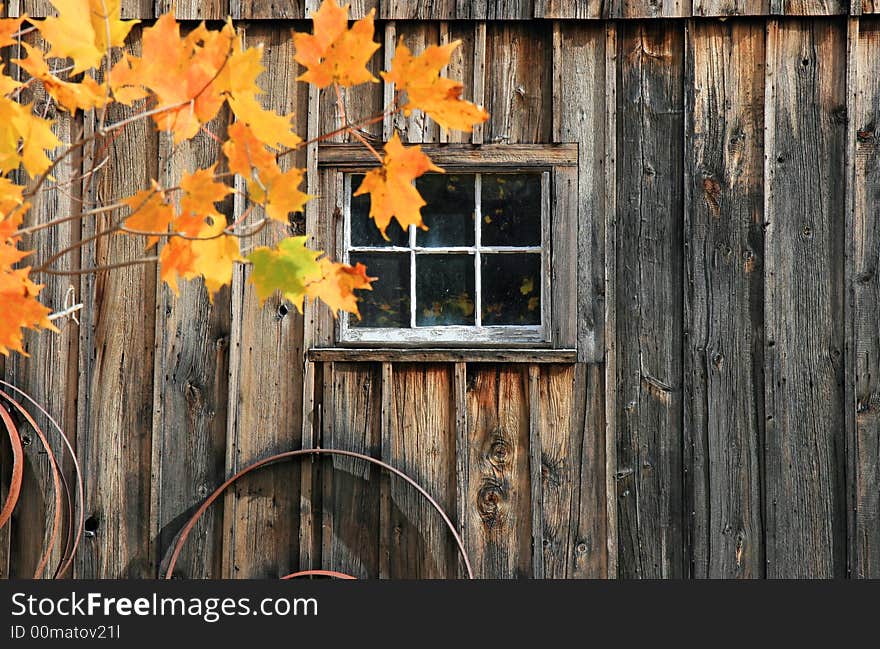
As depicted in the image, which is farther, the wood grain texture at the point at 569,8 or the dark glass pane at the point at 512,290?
the dark glass pane at the point at 512,290

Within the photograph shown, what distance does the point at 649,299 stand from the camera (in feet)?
10.7

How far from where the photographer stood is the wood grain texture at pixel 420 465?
325cm

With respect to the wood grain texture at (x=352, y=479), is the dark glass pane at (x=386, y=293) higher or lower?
higher

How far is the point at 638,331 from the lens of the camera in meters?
3.27

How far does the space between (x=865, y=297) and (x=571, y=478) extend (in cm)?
137

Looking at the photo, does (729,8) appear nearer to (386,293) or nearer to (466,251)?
(466,251)

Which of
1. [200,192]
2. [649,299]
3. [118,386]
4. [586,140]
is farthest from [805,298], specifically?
[118,386]

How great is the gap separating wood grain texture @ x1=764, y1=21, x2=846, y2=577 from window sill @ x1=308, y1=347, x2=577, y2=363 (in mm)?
863

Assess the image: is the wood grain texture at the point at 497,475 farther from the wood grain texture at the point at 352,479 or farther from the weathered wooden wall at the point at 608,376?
the wood grain texture at the point at 352,479

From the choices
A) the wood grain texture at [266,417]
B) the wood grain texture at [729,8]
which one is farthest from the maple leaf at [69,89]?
the wood grain texture at [729,8]

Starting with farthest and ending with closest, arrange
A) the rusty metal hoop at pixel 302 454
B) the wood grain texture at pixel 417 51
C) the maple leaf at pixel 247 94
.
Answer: the wood grain texture at pixel 417 51
the rusty metal hoop at pixel 302 454
the maple leaf at pixel 247 94

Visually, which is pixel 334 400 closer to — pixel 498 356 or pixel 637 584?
pixel 498 356

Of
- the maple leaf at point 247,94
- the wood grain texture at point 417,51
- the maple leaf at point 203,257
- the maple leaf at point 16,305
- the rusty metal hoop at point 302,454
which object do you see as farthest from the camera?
the wood grain texture at point 417,51

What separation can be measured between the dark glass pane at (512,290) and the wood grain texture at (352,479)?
1.80ft
